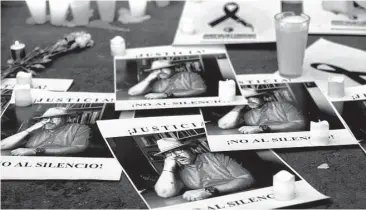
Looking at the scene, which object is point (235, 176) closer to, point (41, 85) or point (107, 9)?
point (41, 85)

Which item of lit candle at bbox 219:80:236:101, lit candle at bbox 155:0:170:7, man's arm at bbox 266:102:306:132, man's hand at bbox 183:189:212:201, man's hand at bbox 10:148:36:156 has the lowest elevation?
lit candle at bbox 155:0:170:7

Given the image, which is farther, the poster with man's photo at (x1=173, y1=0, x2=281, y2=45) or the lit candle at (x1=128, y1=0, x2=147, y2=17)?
the lit candle at (x1=128, y1=0, x2=147, y2=17)

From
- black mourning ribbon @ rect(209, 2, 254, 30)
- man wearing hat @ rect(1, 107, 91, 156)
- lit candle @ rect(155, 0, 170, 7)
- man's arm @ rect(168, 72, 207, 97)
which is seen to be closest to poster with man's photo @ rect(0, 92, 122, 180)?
man wearing hat @ rect(1, 107, 91, 156)

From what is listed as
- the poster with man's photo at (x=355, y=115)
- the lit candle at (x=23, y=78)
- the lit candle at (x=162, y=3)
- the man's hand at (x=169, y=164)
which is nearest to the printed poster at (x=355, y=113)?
the poster with man's photo at (x=355, y=115)

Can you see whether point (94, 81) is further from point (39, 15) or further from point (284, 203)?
point (284, 203)

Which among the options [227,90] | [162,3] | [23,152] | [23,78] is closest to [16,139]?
[23,152]

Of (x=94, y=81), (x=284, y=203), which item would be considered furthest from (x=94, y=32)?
(x=284, y=203)

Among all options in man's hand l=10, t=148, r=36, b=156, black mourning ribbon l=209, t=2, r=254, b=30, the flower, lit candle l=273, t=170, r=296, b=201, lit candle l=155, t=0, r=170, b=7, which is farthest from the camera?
lit candle l=155, t=0, r=170, b=7

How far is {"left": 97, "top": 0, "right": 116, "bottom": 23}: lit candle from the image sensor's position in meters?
1.23

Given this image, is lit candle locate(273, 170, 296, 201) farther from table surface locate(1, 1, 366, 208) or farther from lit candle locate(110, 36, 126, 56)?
lit candle locate(110, 36, 126, 56)

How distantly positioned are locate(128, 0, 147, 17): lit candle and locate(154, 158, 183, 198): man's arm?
0.59 m

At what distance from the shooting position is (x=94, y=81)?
98 cm

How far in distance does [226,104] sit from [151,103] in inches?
4.0

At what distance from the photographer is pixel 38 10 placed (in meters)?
1.23
